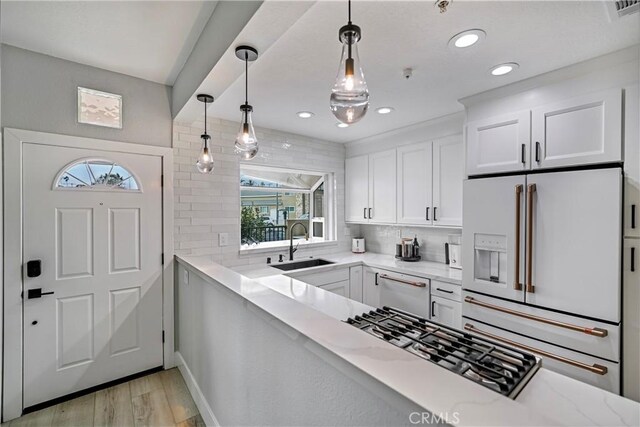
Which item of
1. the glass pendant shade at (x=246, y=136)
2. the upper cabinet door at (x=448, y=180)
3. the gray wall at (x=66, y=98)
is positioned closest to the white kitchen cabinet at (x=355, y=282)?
the upper cabinet door at (x=448, y=180)

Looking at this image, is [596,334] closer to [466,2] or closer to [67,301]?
[466,2]

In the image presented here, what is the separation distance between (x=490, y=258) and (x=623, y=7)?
1.65 meters

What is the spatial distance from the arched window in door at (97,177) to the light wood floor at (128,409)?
5.33ft

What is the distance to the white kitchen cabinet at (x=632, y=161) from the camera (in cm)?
172

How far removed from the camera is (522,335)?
6.97ft

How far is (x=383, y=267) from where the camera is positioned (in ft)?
10.7

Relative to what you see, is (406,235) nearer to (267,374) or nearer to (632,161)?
(632,161)

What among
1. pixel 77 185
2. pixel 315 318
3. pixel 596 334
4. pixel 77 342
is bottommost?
pixel 77 342

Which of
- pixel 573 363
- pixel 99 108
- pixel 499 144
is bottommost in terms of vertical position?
pixel 573 363

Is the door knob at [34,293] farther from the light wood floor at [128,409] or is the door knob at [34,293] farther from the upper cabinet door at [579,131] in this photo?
the upper cabinet door at [579,131]

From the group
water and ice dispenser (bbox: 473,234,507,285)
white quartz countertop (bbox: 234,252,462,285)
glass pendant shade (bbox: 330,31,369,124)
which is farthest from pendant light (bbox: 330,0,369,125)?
white quartz countertop (bbox: 234,252,462,285)

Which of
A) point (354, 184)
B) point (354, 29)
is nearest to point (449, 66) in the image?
point (354, 29)

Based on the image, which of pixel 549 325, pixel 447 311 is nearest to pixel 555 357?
pixel 549 325

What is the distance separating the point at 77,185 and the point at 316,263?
246cm
